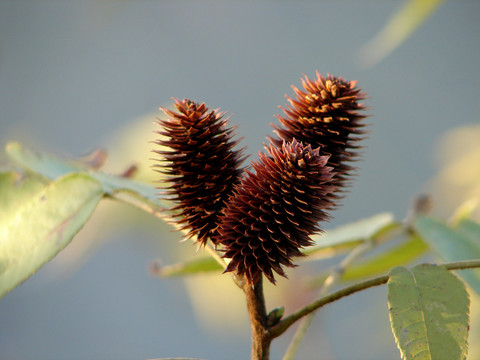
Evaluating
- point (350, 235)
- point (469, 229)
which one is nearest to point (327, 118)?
point (350, 235)

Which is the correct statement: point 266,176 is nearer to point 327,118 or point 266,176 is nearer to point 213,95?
point 327,118

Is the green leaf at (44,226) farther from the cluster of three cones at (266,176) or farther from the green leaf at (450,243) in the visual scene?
the green leaf at (450,243)

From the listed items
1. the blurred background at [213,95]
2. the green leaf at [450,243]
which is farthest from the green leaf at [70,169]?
the blurred background at [213,95]

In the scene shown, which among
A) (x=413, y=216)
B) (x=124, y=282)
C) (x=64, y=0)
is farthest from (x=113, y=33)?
(x=413, y=216)

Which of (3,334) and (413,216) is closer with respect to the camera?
(413,216)

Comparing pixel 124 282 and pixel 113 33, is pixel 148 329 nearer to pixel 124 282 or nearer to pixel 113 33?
pixel 124 282
